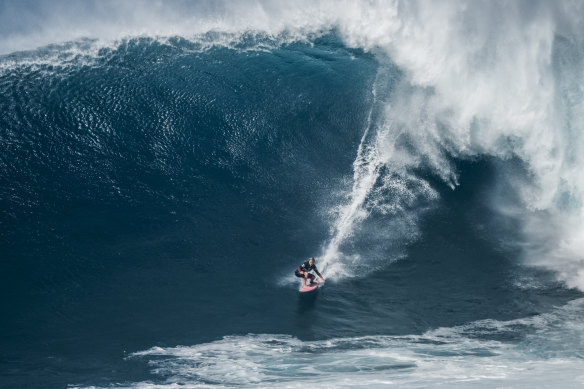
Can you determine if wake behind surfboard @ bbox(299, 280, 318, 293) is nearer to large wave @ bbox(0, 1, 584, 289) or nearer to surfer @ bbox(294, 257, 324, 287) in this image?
surfer @ bbox(294, 257, 324, 287)

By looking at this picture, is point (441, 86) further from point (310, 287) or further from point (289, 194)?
point (310, 287)

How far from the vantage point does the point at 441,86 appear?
130ft

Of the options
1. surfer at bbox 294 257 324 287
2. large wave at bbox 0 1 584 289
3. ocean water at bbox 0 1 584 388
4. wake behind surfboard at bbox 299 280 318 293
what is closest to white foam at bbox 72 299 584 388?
ocean water at bbox 0 1 584 388

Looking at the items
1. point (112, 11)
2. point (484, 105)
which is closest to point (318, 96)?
point (484, 105)

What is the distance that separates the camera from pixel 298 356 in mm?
24812

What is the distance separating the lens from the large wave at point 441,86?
108 feet

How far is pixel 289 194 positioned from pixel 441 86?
1501 cm

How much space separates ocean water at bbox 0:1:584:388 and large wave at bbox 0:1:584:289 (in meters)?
0.15

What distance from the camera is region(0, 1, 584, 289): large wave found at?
108 feet

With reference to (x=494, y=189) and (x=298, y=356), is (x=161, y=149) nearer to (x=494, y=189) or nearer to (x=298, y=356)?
(x=298, y=356)

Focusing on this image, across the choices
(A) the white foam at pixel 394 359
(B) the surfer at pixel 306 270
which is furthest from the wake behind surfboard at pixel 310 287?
(A) the white foam at pixel 394 359

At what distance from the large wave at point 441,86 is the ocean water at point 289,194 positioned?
0.15 metres

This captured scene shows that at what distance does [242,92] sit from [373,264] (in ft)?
54.8

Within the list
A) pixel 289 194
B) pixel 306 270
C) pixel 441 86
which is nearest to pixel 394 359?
pixel 306 270
